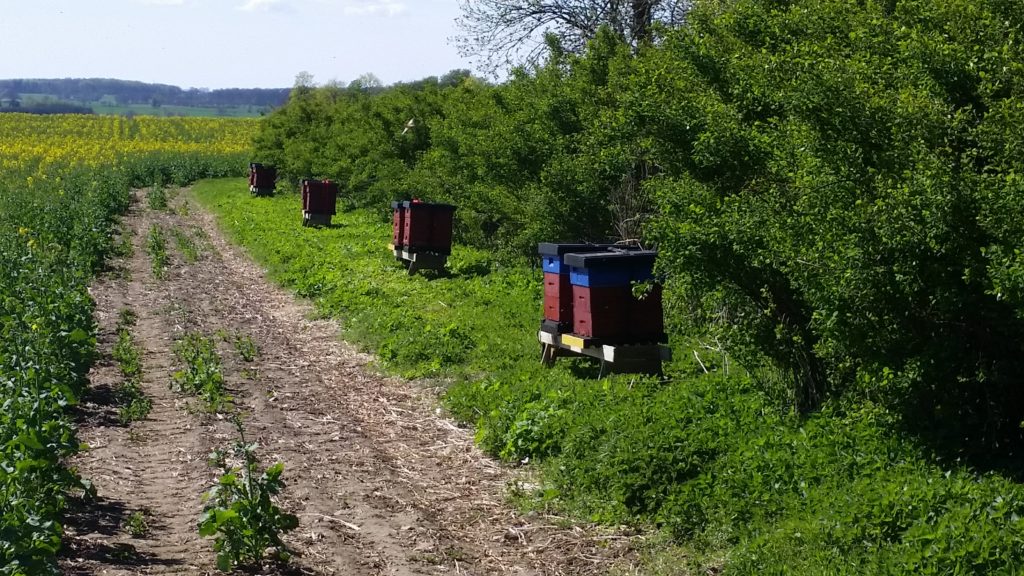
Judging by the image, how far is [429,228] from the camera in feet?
65.2

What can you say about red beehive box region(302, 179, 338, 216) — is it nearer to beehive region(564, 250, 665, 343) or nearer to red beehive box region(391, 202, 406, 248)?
red beehive box region(391, 202, 406, 248)

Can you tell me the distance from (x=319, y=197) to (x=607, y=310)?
2085 cm

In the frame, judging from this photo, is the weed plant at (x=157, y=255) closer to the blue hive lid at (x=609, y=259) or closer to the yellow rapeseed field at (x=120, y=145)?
the blue hive lid at (x=609, y=259)

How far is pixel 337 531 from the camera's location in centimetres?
770

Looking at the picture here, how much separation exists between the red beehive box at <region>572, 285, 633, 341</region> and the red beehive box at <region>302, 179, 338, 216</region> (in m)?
20.4

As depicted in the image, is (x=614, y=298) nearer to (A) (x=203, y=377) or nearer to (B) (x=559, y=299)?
(B) (x=559, y=299)

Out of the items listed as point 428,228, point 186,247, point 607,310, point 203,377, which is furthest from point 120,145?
point 607,310

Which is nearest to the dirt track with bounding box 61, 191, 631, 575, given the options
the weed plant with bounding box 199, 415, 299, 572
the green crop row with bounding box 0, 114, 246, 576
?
the weed plant with bounding box 199, 415, 299, 572

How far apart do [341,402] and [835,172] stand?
628 centimetres

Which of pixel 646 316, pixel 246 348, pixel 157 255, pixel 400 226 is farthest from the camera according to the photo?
pixel 157 255

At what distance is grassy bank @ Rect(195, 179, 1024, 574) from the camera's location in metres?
6.02

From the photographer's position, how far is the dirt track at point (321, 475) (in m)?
7.13

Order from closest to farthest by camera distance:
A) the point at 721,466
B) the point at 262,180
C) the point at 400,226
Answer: the point at 721,466 < the point at 400,226 < the point at 262,180

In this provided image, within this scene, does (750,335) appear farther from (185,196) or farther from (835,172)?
(185,196)
